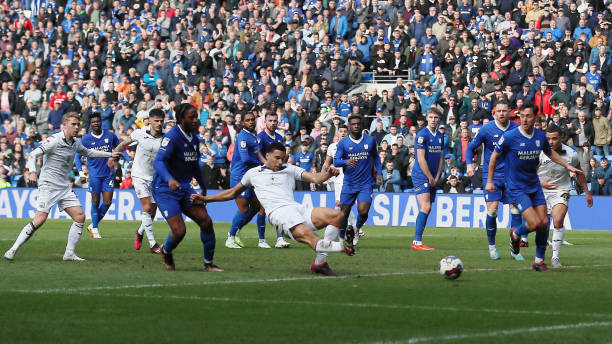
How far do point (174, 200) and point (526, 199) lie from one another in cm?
458

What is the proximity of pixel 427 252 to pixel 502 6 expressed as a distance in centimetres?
1697

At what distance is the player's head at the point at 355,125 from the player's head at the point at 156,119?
10.9 feet

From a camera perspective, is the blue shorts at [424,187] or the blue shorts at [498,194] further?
the blue shorts at [424,187]

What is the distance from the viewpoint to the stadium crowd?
1141 inches

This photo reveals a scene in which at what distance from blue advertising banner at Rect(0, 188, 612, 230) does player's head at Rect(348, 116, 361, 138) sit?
32.4 feet

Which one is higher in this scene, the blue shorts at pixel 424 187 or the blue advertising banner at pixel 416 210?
the blue shorts at pixel 424 187

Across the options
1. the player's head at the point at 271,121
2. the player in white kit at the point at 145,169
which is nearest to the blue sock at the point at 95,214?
the player in white kit at the point at 145,169

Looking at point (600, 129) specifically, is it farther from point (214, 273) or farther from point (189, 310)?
point (189, 310)

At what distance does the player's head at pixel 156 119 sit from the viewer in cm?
1638

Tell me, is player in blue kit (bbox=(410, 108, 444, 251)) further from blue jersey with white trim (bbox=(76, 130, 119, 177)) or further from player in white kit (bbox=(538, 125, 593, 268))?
blue jersey with white trim (bbox=(76, 130, 119, 177))

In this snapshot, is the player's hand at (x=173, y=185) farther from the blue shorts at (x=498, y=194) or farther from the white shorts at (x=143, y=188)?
the blue shorts at (x=498, y=194)

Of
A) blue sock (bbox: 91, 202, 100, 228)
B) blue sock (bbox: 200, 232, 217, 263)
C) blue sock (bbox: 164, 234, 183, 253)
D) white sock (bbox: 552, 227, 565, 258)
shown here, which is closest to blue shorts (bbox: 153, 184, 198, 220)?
blue sock (bbox: 164, 234, 183, 253)

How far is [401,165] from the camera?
1158 inches

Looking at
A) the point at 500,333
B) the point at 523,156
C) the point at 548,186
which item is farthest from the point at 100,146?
the point at 500,333
